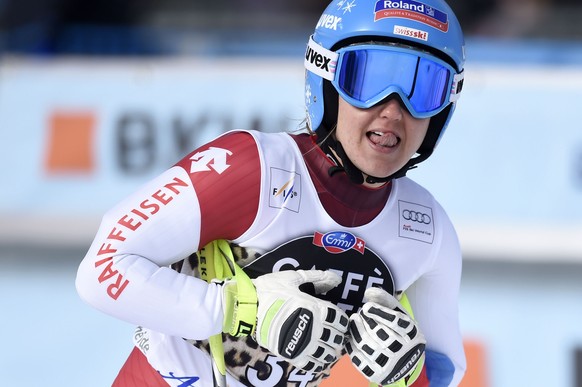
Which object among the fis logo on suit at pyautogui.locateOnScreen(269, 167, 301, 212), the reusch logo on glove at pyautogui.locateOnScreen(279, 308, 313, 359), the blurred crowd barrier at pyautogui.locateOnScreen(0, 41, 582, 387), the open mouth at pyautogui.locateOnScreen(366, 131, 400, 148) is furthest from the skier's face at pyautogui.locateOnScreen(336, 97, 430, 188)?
the blurred crowd barrier at pyautogui.locateOnScreen(0, 41, 582, 387)

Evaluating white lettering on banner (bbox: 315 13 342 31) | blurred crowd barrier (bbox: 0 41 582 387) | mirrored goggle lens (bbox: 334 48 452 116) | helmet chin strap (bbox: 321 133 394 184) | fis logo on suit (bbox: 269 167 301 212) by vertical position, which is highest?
white lettering on banner (bbox: 315 13 342 31)

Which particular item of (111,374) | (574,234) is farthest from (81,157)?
(574,234)

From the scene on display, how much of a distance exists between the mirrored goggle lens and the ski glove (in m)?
0.44

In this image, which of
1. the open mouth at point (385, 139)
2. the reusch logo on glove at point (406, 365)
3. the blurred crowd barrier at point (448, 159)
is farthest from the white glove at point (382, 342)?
the blurred crowd barrier at point (448, 159)

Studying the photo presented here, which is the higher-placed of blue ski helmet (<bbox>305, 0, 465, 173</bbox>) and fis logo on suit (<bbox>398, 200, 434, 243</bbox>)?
blue ski helmet (<bbox>305, 0, 465, 173</bbox>)

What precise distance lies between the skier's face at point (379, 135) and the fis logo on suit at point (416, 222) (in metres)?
0.16

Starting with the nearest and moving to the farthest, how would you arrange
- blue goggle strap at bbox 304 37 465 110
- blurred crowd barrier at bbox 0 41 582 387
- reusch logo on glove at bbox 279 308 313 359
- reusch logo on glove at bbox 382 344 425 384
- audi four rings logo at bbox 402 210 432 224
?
reusch logo on glove at bbox 279 308 313 359, reusch logo on glove at bbox 382 344 425 384, blue goggle strap at bbox 304 37 465 110, audi four rings logo at bbox 402 210 432 224, blurred crowd barrier at bbox 0 41 582 387

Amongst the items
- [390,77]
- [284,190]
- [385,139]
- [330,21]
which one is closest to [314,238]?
[284,190]

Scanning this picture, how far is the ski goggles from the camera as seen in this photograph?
2.42 meters

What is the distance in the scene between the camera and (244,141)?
8.07 ft

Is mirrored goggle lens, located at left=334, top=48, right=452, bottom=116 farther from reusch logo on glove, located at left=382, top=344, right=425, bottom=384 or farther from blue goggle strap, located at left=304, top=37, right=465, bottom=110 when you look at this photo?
reusch logo on glove, located at left=382, top=344, right=425, bottom=384

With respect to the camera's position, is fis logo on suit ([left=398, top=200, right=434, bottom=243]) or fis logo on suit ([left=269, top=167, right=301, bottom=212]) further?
fis logo on suit ([left=398, top=200, right=434, bottom=243])

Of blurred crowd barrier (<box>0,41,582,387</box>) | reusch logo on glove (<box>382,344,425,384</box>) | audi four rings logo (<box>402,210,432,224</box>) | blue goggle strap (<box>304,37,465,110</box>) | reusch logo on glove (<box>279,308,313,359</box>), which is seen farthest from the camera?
blurred crowd barrier (<box>0,41,582,387</box>)

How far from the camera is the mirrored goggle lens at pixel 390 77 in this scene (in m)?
2.42
